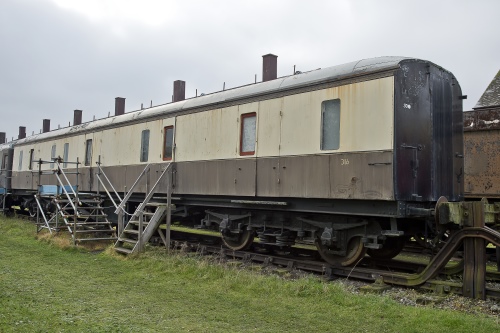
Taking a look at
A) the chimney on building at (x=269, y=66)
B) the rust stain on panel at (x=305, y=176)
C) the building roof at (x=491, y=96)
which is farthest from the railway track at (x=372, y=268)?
the building roof at (x=491, y=96)

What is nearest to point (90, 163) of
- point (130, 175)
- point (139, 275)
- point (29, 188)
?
point (130, 175)

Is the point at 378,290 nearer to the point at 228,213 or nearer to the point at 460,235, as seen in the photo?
the point at 460,235

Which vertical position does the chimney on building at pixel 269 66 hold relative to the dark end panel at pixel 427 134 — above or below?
above

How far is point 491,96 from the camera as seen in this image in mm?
15625

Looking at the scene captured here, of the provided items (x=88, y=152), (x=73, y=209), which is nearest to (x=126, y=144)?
(x=73, y=209)

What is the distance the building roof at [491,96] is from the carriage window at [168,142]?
9146 mm

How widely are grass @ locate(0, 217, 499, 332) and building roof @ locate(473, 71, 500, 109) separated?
1030 centimetres

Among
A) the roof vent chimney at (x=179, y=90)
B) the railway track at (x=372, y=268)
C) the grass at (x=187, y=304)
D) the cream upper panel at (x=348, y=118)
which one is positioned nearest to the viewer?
the grass at (x=187, y=304)

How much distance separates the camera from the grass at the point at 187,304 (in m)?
5.42

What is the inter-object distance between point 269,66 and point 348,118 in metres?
5.12

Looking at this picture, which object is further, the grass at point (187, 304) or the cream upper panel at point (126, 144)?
the cream upper panel at point (126, 144)

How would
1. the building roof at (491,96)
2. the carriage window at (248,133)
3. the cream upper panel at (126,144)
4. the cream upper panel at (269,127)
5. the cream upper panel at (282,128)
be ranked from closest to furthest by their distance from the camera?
the cream upper panel at (282,128) → the cream upper panel at (269,127) → the carriage window at (248,133) → the cream upper panel at (126,144) → the building roof at (491,96)

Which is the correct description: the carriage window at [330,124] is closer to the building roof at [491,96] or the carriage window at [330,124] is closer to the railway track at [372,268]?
the railway track at [372,268]

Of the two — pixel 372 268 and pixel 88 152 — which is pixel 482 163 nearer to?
pixel 372 268
